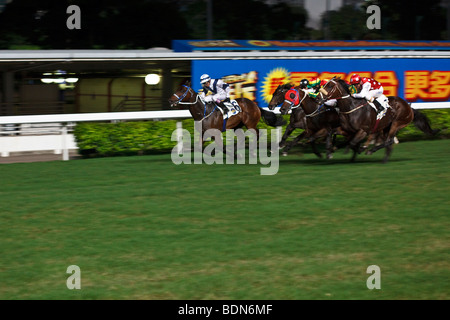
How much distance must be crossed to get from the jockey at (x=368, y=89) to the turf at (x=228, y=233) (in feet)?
4.18

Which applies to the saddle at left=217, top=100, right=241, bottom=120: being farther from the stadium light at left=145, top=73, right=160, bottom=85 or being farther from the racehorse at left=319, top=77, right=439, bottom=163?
the stadium light at left=145, top=73, right=160, bottom=85

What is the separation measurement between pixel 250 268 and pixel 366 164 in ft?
22.9

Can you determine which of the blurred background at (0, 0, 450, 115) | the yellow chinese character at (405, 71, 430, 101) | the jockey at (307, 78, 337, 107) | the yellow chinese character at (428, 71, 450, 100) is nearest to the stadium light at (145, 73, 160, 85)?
the blurred background at (0, 0, 450, 115)

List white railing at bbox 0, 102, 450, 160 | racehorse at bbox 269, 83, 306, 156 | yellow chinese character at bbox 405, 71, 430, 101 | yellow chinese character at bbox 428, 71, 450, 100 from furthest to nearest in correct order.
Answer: yellow chinese character at bbox 428, 71, 450, 100 < yellow chinese character at bbox 405, 71, 430, 101 < white railing at bbox 0, 102, 450, 160 < racehorse at bbox 269, 83, 306, 156

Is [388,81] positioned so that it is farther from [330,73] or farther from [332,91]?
[332,91]

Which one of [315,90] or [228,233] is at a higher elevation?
[315,90]

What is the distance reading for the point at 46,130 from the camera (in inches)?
575

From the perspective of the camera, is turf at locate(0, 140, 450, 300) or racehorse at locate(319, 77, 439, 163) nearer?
turf at locate(0, 140, 450, 300)

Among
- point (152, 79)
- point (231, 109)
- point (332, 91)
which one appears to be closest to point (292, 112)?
point (231, 109)

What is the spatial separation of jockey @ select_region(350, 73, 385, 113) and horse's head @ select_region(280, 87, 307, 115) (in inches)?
37.7

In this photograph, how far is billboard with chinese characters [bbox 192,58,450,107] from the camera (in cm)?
1605

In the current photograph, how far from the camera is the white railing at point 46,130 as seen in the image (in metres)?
14.2

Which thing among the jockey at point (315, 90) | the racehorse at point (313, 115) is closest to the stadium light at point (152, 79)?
the racehorse at point (313, 115)

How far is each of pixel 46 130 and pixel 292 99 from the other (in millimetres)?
5650
